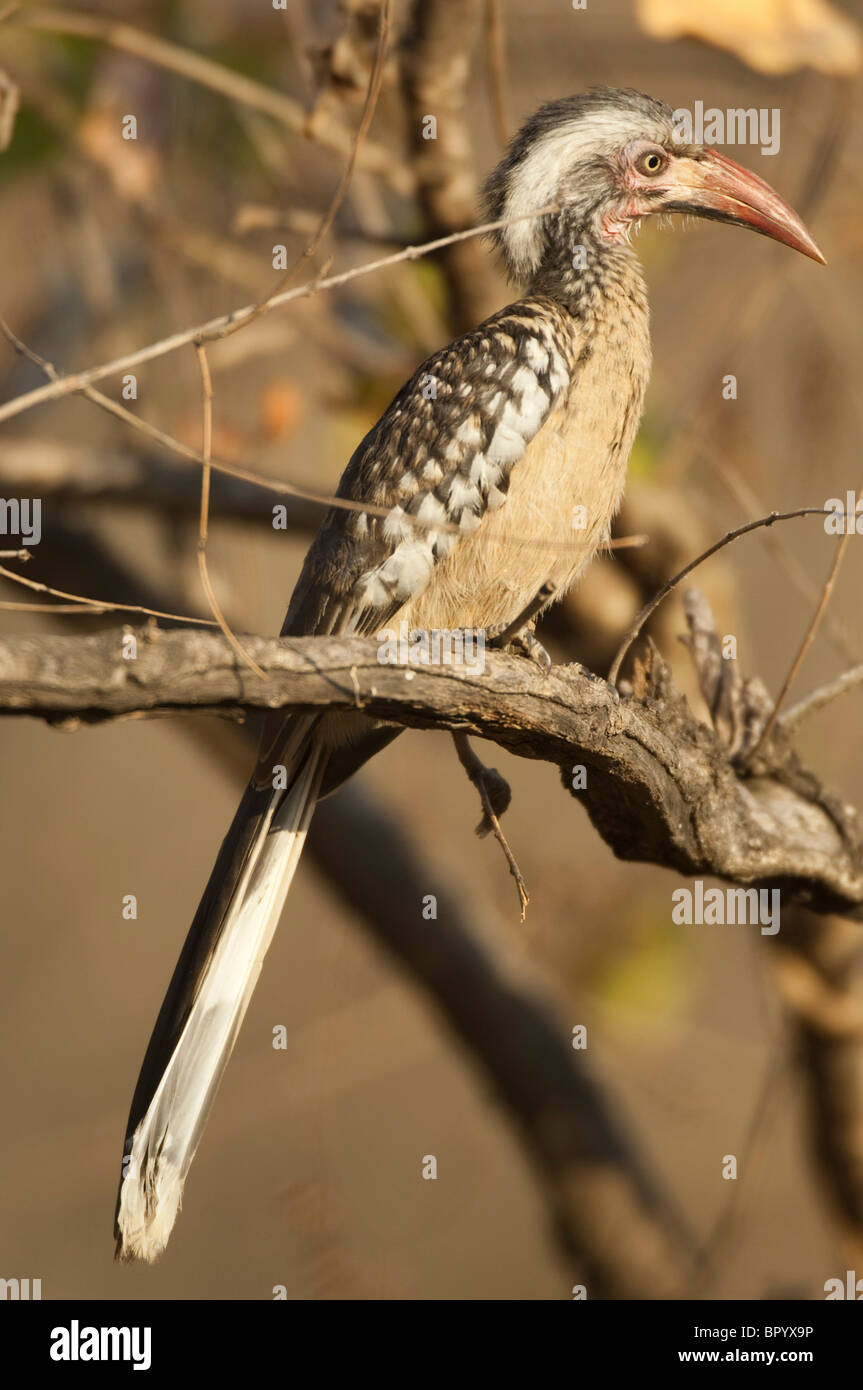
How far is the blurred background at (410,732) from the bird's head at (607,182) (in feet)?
1.16

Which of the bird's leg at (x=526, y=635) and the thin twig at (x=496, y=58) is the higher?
the thin twig at (x=496, y=58)

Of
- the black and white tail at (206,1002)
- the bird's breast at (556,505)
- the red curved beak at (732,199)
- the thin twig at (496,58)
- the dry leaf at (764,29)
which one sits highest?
the thin twig at (496,58)

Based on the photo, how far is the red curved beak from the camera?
9.52 ft

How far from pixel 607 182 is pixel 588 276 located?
30 centimetres

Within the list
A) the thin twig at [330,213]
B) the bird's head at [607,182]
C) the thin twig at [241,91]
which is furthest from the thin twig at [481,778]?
the thin twig at [241,91]

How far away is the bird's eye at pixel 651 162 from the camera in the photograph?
299cm

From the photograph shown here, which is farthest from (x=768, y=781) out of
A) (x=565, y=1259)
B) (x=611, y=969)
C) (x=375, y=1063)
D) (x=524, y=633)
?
(x=375, y=1063)

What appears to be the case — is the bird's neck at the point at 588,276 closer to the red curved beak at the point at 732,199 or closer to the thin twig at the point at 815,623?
the red curved beak at the point at 732,199

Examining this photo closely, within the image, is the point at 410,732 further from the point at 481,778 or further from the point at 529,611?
the point at 529,611

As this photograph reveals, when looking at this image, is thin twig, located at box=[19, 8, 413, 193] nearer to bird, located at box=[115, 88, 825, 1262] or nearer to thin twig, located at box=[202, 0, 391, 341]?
bird, located at box=[115, 88, 825, 1262]

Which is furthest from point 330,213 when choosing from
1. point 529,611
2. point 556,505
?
point 556,505

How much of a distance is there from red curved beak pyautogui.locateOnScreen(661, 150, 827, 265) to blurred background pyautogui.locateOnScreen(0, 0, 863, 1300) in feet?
1.33

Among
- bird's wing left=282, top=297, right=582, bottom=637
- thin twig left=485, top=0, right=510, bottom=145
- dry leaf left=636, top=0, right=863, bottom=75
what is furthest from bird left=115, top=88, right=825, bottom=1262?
thin twig left=485, top=0, right=510, bottom=145

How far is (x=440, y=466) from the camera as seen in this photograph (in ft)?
8.59
